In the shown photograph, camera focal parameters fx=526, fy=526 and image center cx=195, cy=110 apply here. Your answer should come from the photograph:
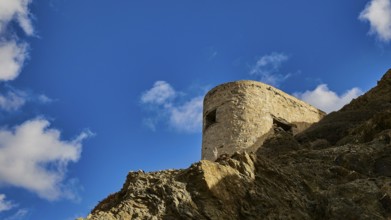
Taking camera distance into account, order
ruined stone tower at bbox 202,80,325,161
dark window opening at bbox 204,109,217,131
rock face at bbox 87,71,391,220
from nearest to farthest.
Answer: rock face at bbox 87,71,391,220 < ruined stone tower at bbox 202,80,325,161 < dark window opening at bbox 204,109,217,131

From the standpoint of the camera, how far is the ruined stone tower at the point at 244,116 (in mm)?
17094

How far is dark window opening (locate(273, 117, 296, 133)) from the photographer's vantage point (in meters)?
18.5

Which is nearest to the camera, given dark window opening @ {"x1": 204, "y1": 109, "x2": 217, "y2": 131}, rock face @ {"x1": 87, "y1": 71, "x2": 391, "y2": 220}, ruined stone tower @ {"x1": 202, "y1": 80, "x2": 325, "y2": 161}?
rock face @ {"x1": 87, "y1": 71, "x2": 391, "y2": 220}

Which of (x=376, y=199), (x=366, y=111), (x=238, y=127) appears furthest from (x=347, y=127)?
(x=376, y=199)


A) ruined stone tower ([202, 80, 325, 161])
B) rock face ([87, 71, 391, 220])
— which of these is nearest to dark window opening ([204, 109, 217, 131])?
ruined stone tower ([202, 80, 325, 161])

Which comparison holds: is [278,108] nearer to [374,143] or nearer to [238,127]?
[238,127]

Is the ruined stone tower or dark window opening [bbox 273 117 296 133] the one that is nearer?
the ruined stone tower

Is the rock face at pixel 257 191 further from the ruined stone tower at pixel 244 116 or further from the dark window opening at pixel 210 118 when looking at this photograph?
the dark window opening at pixel 210 118

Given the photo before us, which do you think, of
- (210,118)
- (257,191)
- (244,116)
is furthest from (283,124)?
(257,191)

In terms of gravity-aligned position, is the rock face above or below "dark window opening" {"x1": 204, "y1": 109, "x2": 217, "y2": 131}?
below

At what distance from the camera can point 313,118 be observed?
2014 cm

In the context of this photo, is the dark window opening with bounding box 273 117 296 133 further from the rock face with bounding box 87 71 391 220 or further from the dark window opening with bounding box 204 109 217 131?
the rock face with bounding box 87 71 391 220

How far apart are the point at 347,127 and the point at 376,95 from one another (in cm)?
270

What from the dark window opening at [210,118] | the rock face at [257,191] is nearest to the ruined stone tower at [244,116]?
the dark window opening at [210,118]
